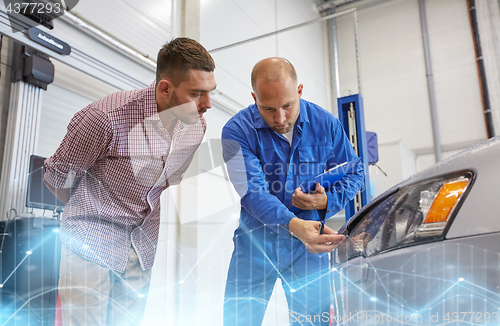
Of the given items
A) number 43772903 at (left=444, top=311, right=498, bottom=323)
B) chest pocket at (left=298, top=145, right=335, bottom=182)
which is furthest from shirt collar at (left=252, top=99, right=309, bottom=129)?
number 43772903 at (left=444, top=311, right=498, bottom=323)

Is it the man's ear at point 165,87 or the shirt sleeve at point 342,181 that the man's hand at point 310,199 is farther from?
the man's ear at point 165,87

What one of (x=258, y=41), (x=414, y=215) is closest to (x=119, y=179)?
(x=414, y=215)

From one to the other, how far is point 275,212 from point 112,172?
57 centimetres

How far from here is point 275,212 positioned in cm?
136

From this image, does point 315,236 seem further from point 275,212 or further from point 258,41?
point 258,41

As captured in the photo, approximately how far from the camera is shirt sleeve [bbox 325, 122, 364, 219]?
4.83 ft

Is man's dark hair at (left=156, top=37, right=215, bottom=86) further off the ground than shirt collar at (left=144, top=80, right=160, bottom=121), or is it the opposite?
man's dark hair at (left=156, top=37, right=215, bottom=86)

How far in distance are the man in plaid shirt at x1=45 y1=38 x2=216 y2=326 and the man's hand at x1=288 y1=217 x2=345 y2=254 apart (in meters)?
0.52

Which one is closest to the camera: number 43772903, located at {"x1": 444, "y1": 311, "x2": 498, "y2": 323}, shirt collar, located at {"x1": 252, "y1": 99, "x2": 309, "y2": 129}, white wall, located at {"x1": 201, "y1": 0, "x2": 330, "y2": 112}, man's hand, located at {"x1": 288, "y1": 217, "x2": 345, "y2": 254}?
number 43772903, located at {"x1": 444, "y1": 311, "x2": 498, "y2": 323}

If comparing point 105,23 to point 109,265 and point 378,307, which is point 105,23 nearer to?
point 109,265

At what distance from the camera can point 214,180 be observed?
412 cm

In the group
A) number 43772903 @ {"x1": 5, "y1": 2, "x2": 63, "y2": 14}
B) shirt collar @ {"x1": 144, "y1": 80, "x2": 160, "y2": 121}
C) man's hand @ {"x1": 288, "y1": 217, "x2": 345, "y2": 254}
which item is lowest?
man's hand @ {"x1": 288, "y1": 217, "x2": 345, "y2": 254}

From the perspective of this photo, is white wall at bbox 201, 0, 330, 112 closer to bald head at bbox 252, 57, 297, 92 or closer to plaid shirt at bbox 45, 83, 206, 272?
bald head at bbox 252, 57, 297, 92

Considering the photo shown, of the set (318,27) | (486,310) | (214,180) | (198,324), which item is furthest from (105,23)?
(318,27)
